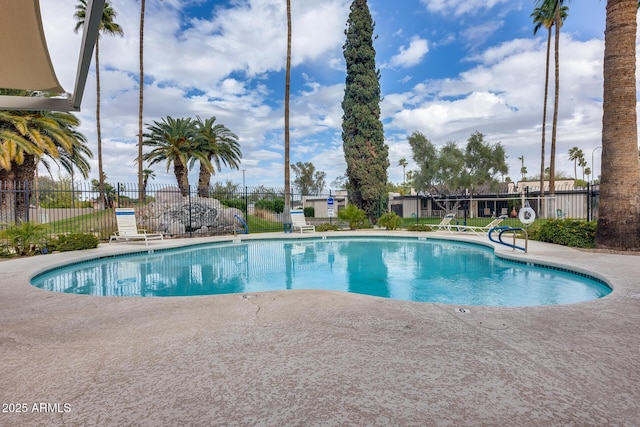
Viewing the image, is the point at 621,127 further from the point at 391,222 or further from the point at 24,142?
the point at 24,142

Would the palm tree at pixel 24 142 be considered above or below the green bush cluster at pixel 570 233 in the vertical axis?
above

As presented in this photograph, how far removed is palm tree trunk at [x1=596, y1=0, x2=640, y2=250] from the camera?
793cm

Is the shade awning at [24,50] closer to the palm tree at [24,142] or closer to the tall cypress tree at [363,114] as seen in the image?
the palm tree at [24,142]

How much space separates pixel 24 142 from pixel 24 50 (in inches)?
495

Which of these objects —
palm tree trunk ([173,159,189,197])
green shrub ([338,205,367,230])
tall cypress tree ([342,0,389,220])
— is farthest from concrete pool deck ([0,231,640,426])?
tall cypress tree ([342,0,389,220])

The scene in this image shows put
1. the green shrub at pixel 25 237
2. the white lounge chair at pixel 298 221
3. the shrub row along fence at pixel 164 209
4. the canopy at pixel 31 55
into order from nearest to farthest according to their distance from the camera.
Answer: the canopy at pixel 31 55, the green shrub at pixel 25 237, the shrub row along fence at pixel 164 209, the white lounge chair at pixel 298 221

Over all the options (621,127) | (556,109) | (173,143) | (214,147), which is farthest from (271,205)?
(621,127)

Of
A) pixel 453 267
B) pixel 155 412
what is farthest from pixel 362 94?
pixel 155 412

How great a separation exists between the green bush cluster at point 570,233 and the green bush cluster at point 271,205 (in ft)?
61.1

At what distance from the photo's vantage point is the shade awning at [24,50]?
319 cm

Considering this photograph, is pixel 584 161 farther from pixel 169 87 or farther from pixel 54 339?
pixel 54 339

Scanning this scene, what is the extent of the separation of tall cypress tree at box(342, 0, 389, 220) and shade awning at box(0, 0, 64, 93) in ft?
57.5

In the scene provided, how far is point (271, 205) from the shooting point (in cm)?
2695

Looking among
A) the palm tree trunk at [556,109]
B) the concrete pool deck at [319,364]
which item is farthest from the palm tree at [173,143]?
the palm tree trunk at [556,109]
